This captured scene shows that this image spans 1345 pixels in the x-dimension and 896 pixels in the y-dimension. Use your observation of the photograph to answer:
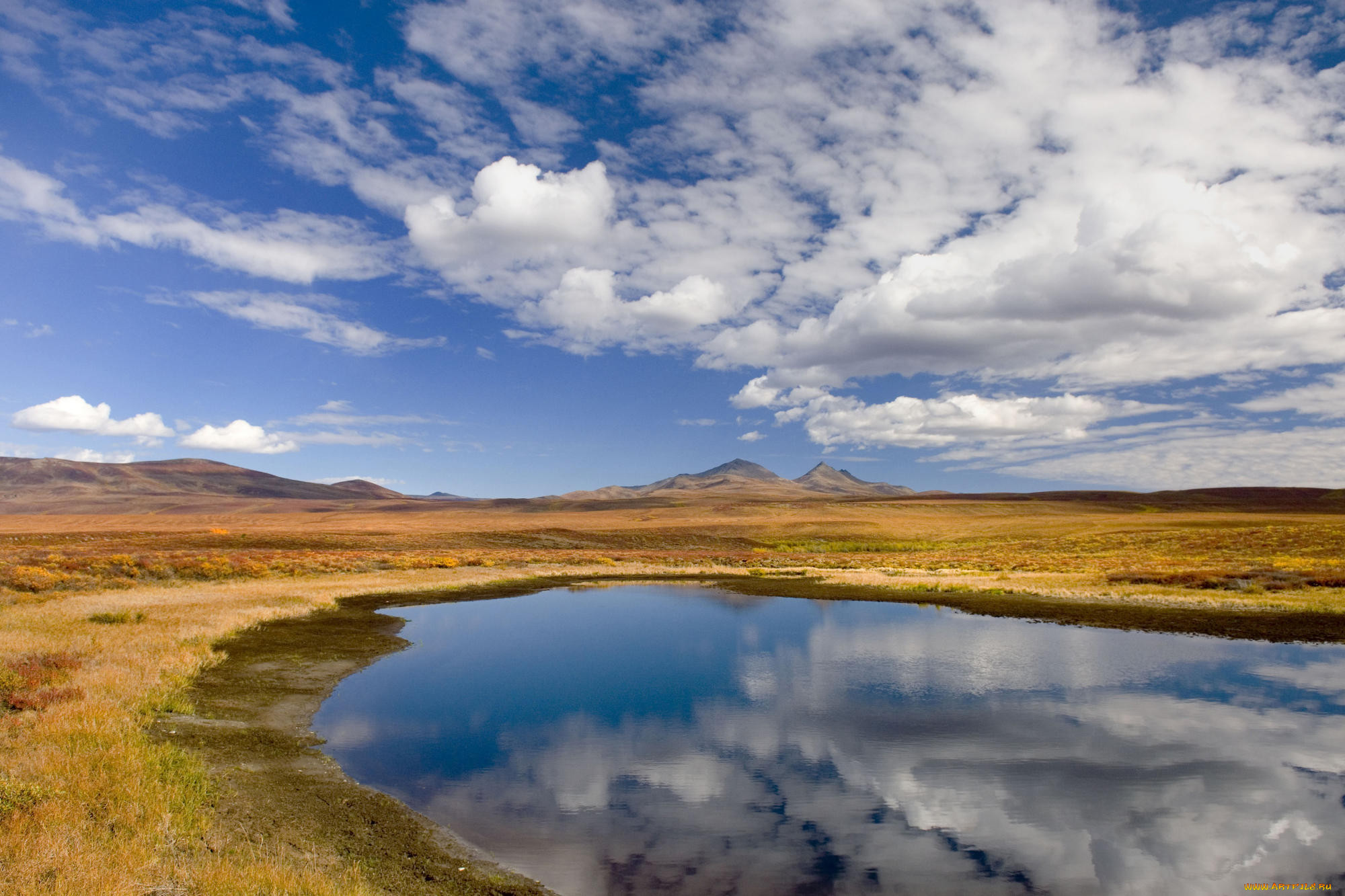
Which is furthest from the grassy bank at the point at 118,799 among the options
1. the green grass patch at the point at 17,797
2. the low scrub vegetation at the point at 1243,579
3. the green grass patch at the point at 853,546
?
the green grass patch at the point at 853,546

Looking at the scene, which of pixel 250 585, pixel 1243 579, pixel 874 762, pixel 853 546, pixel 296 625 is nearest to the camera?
pixel 874 762

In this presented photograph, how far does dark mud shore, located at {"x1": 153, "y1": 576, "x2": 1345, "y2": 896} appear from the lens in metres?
9.91

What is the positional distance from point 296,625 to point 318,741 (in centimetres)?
1790

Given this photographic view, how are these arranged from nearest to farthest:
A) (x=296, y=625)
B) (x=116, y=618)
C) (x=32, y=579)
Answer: (x=116, y=618) < (x=296, y=625) < (x=32, y=579)

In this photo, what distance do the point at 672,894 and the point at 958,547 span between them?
90.5 meters

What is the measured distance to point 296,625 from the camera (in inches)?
1229

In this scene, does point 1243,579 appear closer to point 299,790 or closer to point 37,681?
point 299,790

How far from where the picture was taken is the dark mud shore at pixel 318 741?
9.91 m

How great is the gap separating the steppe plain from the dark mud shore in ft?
0.23

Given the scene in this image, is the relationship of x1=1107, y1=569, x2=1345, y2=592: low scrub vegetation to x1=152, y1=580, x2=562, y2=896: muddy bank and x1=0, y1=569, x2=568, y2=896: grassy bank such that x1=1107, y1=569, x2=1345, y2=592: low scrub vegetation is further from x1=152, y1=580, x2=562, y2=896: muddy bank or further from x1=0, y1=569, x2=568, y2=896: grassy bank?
x1=0, y1=569, x2=568, y2=896: grassy bank

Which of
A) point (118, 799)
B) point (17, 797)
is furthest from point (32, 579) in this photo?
point (17, 797)

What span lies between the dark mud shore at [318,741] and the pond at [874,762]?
2.65 ft

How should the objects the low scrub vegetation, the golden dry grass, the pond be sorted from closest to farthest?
1. the golden dry grass
2. the pond
3. the low scrub vegetation

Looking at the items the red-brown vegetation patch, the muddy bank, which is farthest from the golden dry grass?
the muddy bank
